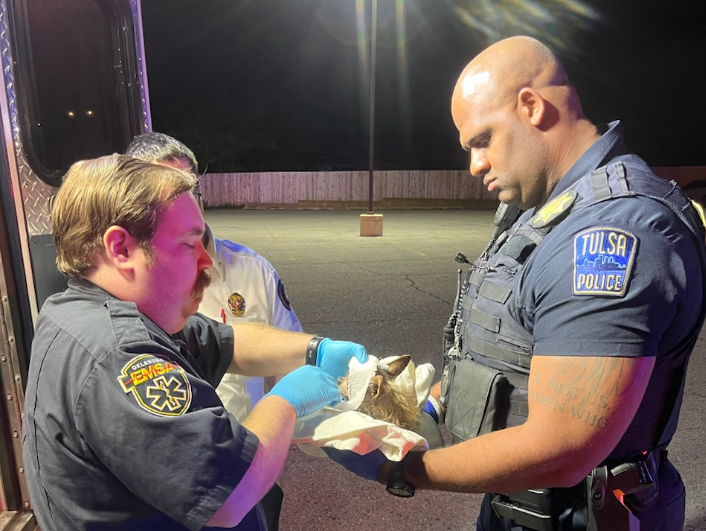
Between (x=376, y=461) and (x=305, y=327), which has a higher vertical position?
(x=376, y=461)

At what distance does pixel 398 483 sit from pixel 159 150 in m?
1.72

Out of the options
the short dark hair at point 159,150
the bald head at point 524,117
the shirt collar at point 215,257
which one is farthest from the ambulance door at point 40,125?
the bald head at point 524,117

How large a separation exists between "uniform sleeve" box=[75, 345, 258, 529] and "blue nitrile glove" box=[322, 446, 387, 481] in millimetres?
491

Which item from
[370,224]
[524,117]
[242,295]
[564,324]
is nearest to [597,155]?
[524,117]

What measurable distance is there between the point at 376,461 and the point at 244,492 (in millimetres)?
497

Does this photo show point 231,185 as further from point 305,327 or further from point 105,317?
point 105,317

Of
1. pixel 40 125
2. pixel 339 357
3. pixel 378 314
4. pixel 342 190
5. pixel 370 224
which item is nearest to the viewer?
pixel 339 357

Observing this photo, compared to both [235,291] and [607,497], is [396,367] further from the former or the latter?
[235,291]

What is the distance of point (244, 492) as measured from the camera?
3.37 feet

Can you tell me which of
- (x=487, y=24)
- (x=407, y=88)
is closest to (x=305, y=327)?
(x=487, y=24)

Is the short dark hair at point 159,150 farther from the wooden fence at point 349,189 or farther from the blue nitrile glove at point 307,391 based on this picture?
the wooden fence at point 349,189

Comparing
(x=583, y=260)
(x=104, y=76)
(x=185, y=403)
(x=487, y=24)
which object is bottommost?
(x=185, y=403)

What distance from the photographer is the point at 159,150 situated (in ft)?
7.16

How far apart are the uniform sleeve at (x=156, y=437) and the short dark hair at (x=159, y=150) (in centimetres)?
141
